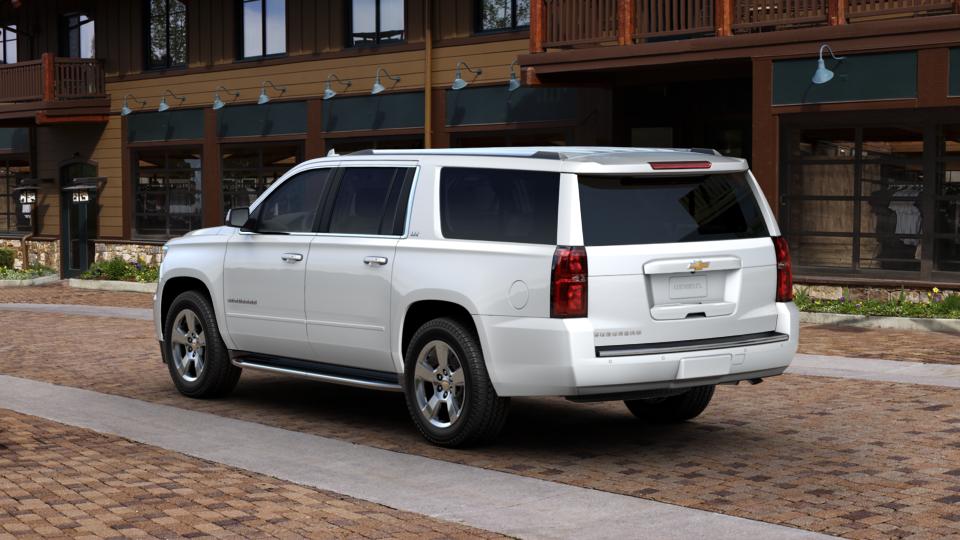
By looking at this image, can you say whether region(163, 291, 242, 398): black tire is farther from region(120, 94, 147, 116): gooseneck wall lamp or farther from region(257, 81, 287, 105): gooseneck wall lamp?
region(120, 94, 147, 116): gooseneck wall lamp

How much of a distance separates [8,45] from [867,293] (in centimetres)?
2463

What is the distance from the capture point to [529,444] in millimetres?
9289

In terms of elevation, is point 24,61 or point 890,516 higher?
point 24,61

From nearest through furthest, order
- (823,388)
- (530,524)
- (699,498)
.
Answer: (530,524)
(699,498)
(823,388)

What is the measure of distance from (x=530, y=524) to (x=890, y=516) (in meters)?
1.87

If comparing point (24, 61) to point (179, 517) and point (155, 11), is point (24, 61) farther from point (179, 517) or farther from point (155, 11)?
point (179, 517)

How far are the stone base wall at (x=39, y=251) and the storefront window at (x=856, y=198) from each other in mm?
20333

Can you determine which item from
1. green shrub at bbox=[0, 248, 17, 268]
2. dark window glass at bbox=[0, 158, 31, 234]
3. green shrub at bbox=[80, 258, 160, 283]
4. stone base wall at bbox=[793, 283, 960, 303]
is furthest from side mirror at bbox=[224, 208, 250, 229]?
dark window glass at bbox=[0, 158, 31, 234]

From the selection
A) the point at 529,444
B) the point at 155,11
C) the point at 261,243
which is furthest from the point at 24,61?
the point at 529,444

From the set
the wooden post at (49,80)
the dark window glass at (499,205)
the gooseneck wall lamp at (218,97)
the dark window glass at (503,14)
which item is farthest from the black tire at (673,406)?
the wooden post at (49,80)

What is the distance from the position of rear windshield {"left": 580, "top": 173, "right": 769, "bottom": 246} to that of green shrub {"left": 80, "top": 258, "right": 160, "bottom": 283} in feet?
72.1

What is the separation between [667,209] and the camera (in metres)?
8.63

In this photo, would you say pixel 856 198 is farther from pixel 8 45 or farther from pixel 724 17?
pixel 8 45

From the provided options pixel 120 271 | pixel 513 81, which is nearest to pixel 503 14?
pixel 513 81
